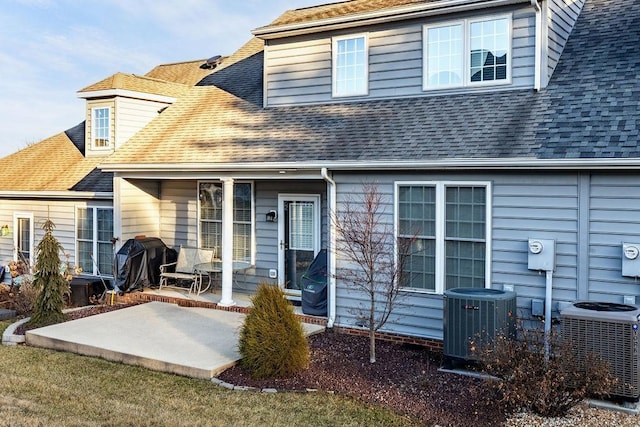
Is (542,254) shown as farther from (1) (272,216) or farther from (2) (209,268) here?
(2) (209,268)

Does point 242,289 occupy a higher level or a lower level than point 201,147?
lower

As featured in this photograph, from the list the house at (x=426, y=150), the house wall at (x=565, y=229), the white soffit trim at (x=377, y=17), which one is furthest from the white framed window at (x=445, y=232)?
the white soffit trim at (x=377, y=17)

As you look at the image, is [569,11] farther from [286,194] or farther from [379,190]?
[286,194]

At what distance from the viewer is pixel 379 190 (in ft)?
29.5

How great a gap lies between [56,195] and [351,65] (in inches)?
293

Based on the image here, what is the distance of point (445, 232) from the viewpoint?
8.45 m

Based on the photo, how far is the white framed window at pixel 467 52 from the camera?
9352 mm

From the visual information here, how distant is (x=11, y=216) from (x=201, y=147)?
6432 mm

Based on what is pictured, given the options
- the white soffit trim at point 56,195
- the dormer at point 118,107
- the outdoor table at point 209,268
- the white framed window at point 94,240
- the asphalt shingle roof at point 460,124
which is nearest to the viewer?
the asphalt shingle roof at point 460,124

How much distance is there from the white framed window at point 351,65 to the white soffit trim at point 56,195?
5561 millimetres

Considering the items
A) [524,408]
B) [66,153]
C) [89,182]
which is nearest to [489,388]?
[524,408]

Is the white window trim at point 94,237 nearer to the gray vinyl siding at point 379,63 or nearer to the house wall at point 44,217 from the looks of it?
the house wall at point 44,217

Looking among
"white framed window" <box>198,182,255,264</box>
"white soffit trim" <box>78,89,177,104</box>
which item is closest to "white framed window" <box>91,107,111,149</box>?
"white soffit trim" <box>78,89,177,104</box>

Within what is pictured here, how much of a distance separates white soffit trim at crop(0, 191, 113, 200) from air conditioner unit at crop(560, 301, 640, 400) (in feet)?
32.1
